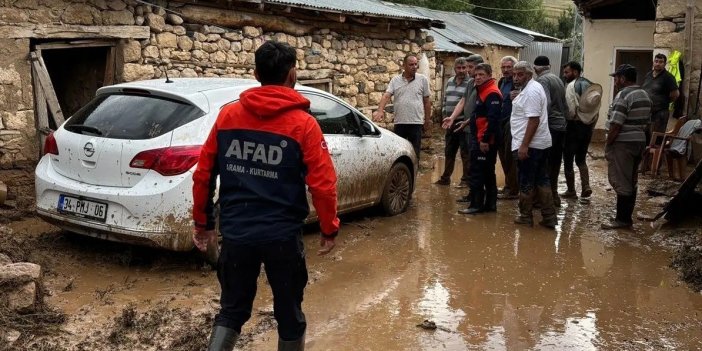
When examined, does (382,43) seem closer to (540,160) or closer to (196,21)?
(196,21)

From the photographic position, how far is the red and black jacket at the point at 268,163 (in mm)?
3068

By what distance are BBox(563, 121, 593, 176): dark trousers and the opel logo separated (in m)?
5.95

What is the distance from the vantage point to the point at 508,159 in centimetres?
868

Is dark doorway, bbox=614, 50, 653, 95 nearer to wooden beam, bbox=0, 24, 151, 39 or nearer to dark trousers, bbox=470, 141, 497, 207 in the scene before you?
dark trousers, bbox=470, 141, 497, 207

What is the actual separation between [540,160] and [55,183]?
481 cm

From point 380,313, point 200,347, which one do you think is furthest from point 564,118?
point 200,347

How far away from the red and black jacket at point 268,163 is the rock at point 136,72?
514cm

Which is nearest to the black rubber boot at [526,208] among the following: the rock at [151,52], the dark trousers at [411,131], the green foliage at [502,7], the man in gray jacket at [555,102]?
the man in gray jacket at [555,102]

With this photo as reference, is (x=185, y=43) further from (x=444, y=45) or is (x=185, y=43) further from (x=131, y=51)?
(x=444, y=45)

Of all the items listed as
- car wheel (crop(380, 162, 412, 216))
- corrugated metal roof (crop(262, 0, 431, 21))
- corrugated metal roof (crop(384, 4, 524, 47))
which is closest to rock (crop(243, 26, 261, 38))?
corrugated metal roof (crop(262, 0, 431, 21))

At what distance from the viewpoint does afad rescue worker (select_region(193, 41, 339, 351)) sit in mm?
3076

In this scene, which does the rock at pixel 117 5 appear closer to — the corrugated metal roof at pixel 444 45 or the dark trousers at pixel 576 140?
the dark trousers at pixel 576 140

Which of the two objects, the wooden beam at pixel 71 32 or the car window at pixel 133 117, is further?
the wooden beam at pixel 71 32

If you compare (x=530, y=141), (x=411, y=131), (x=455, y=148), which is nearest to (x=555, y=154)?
(x=530, y=141)
